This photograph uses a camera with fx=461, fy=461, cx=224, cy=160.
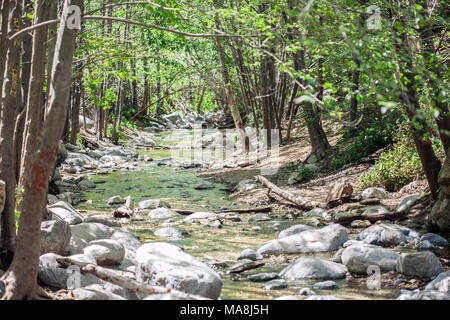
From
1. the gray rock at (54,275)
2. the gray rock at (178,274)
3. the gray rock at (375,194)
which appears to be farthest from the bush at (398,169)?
the gray rock at (54,275)

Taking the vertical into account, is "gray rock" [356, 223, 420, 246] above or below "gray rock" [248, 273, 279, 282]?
above

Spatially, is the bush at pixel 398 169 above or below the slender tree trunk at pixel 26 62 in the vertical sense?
below

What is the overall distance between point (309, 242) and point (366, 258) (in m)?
1.43

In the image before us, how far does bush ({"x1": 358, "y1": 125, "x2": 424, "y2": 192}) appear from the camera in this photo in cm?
976

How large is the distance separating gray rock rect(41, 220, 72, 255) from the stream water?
199cm

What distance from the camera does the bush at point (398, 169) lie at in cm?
976

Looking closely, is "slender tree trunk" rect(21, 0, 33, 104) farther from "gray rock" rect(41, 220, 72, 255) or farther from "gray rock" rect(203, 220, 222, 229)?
"gray rock" rect(203, 220, 222, 229)

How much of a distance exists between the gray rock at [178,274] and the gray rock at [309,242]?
6.79 feet

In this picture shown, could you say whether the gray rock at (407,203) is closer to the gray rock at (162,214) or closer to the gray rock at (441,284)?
the gray rock at (441,284)

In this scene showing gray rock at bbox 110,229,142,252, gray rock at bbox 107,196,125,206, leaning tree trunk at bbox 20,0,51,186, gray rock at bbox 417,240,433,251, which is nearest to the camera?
leaning tree trunk at bbox 20,0,51,186

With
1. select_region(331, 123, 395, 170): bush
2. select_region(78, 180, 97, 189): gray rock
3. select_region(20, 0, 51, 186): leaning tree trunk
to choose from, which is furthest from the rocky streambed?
select_region(331, 123, 395, 170): bush
